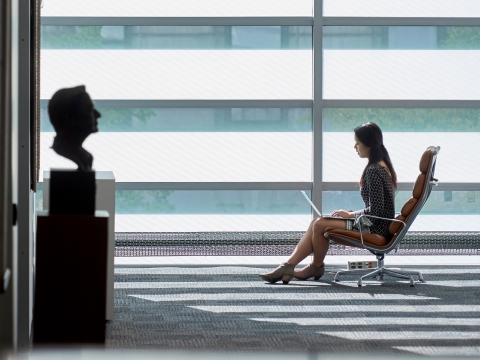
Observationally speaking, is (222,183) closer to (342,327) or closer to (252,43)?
Answer: (252,43)

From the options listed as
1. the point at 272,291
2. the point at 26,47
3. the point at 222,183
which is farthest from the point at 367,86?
the point at 26,47

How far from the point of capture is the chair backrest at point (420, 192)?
579 cm

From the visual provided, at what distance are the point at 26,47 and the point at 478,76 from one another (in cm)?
464

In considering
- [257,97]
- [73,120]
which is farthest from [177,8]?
[73,120]

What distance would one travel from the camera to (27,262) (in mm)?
4164

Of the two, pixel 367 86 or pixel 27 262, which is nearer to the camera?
pixel 27 262

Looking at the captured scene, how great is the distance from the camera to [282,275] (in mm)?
6184

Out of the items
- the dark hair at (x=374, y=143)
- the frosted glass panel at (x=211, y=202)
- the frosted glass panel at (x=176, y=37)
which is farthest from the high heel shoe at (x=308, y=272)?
the frosted glass panel at (x=176, y=37)

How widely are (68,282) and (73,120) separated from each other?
675 millimetres

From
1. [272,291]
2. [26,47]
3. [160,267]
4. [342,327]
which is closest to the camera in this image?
[26,47]

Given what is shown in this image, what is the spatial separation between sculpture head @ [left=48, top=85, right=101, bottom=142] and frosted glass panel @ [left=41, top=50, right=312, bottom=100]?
12.6ft

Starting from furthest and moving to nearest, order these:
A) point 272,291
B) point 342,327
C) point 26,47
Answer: point 272,291
point 342,327
point 26,47

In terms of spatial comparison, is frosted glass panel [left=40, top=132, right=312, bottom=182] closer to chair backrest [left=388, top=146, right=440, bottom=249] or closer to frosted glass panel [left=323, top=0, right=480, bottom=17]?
frosted glass panel [left=323, top=0, right=480, bottom=17]

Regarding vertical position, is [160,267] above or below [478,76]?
below
